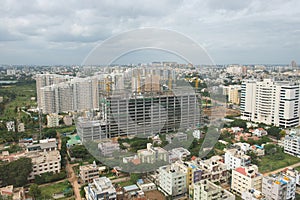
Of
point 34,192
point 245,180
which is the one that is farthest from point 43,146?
point 245,180

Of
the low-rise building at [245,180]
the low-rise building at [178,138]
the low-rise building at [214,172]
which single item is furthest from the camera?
the low-rise building at [178,138]

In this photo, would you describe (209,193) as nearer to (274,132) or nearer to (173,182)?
(173,182)

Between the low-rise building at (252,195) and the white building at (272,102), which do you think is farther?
the white building at (272,102)

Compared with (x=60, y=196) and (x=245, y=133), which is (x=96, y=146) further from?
(x=245, y=133)

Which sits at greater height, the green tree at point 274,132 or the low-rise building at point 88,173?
the green tree at point 274,132

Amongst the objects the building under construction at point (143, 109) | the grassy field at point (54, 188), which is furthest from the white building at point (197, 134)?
the grassy field at point (54, 188)

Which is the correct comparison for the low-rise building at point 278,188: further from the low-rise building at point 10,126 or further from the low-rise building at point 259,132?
the low-rise building at point 10,126
